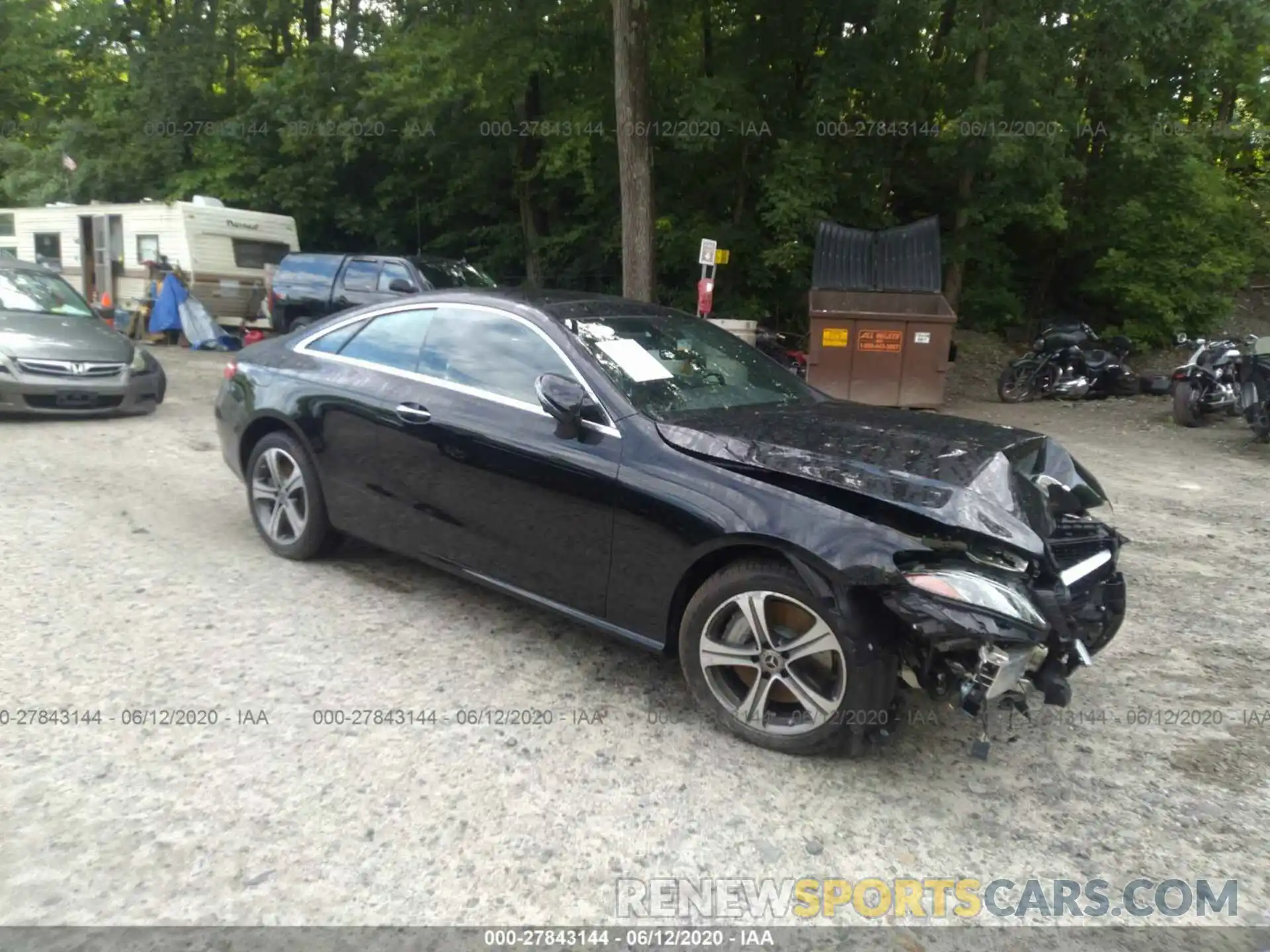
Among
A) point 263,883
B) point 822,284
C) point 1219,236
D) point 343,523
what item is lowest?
point 263,883

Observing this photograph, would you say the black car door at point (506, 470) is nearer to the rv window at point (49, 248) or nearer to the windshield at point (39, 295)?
the windshield at point (39, 295)

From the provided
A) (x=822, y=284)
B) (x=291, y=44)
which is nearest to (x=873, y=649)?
(x=822, y=284)

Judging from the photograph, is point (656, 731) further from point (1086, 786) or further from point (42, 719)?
point (42, 719)

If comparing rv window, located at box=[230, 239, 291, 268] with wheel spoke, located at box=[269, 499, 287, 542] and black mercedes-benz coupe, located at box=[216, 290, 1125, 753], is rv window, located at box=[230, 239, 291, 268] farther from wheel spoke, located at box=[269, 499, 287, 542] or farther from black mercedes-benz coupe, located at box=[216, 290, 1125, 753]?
black mercedes-benz coupe, located at box=[216, 290, 1125, 753]

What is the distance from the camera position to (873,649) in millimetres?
3246

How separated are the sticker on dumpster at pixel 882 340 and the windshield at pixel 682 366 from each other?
7.47m

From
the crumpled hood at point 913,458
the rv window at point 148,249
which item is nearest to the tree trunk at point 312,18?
the rv window at point 148,249

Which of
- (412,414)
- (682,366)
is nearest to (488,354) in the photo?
(412,414)

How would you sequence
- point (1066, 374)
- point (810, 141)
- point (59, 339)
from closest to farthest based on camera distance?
point (59, 339) < point (1066, 374) < point (810, 141)

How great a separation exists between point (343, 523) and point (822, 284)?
31.8 ft

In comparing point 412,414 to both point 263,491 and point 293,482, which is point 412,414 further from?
point 263,491

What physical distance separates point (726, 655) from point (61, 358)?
8.14 metres

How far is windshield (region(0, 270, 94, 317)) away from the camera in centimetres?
977

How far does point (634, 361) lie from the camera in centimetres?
428
